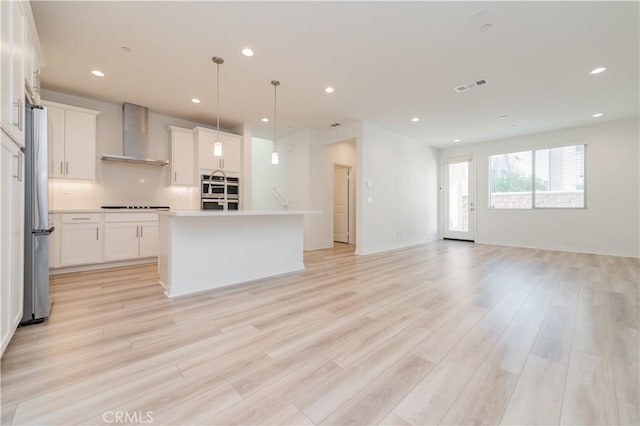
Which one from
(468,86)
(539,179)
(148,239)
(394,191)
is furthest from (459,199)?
(148,239)

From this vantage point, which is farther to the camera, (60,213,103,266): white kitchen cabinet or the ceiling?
(60,213,103,266): white kitchen cabinet

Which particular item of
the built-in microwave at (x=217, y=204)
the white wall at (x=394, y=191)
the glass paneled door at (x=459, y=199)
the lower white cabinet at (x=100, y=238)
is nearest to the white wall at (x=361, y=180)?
the white wall at (x=394, y=191)

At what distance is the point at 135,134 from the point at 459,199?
326 inches

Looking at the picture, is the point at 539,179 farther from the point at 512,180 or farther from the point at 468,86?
the point at 468,86

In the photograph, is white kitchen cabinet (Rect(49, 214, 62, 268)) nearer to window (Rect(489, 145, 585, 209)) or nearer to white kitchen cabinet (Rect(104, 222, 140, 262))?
white kitchen cabinet (Rect(104, 222, 140, 262))

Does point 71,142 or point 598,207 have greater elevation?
point 71,142

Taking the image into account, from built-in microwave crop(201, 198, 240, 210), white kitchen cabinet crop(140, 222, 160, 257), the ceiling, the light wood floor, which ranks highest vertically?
the ceiling

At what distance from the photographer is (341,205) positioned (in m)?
7.90

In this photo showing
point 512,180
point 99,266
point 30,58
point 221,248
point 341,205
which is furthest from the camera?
point 341,205

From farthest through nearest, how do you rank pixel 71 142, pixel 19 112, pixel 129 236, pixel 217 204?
pixel 217 204 → pixel 129 236 → pixel 71 142 → pixel 19 112

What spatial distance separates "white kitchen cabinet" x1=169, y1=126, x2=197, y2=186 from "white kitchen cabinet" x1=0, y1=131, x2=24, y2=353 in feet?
10.7

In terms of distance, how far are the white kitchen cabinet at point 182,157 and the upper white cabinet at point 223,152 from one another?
0.70ft

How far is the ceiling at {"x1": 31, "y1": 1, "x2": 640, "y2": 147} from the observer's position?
8.11 ft

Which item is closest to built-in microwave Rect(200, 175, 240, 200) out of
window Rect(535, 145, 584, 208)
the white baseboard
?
the white baseboard
